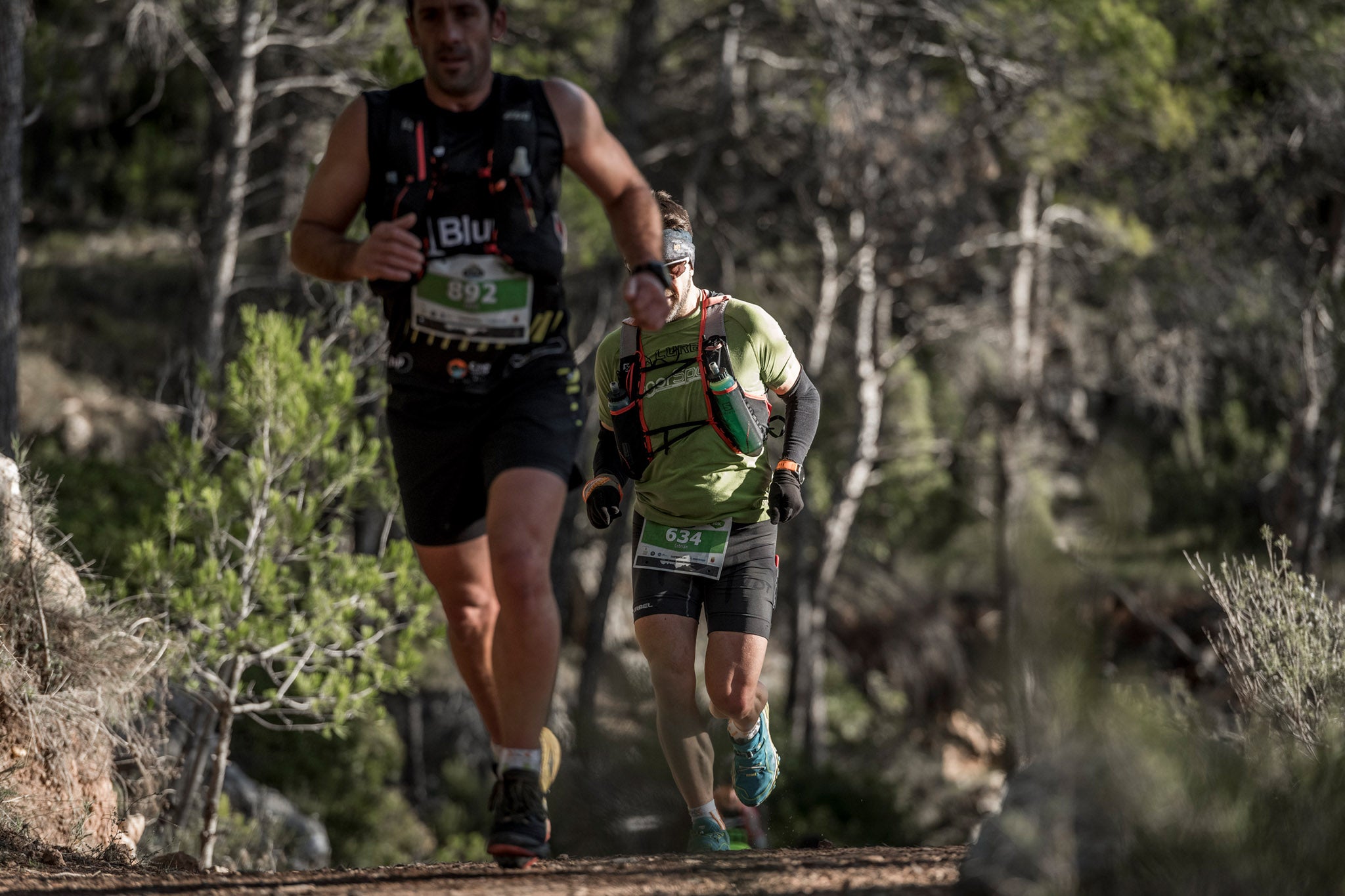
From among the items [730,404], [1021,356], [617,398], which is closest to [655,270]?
[730,404]

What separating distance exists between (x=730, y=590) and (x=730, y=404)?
63 centimetres

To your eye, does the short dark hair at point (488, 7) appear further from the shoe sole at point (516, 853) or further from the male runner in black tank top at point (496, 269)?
the shoe sole at point (516, 853)

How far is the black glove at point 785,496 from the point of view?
14.3 ft

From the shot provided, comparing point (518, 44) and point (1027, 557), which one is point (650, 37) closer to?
point (518, 44)

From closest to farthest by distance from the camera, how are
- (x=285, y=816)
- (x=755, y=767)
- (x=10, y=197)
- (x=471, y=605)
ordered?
(x=471, y=605) → (x=755, y=767) → (x=10, y=197) → (x=285, y=816)

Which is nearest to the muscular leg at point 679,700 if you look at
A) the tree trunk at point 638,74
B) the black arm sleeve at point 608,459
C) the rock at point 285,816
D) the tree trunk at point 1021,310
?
the black arm sleeve at point 608,459

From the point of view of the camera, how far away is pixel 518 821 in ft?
10.9

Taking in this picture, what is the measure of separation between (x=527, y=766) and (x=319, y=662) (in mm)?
4375

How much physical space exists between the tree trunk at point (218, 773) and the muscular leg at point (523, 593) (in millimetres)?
3249

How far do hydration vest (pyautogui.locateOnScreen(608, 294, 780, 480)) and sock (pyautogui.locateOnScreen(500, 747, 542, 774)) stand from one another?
138 centimetres

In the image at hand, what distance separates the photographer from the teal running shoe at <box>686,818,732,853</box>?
4.38m

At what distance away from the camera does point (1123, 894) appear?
107 inches

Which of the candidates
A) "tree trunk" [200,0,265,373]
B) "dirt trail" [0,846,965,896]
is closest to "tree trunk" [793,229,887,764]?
"tree trunk" [200,0,265,373]

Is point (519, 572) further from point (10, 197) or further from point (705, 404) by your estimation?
point (10, 197)
